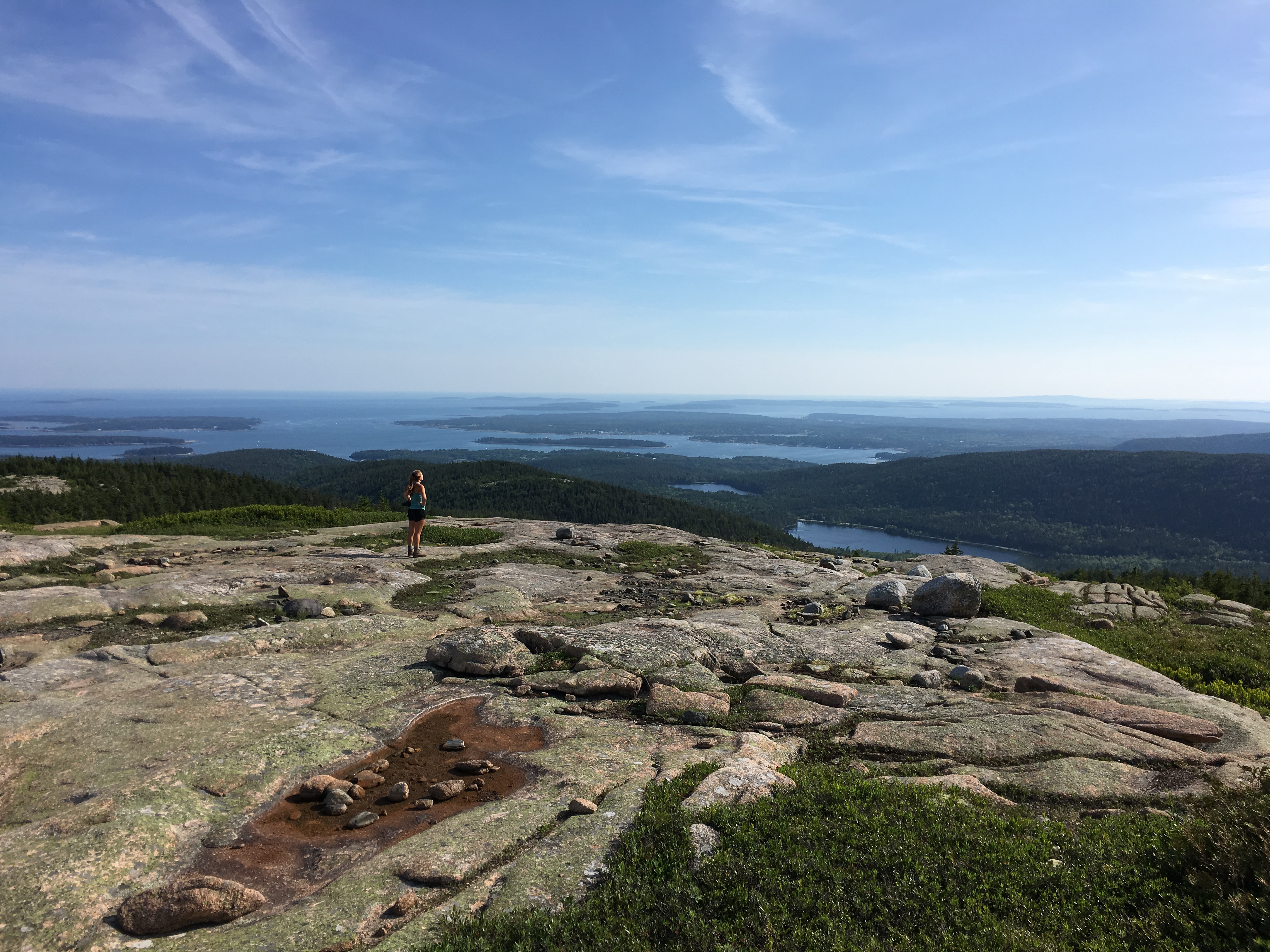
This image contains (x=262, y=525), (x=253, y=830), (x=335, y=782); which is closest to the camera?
(x=253, y=830)

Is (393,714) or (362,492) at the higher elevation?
(393,714)

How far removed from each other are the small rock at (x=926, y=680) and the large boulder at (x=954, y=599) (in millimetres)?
6912

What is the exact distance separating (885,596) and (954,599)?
2.11m

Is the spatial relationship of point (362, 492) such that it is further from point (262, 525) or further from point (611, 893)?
point (611, 893)

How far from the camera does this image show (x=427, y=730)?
996 centimetres

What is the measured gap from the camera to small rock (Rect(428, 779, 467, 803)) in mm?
8055

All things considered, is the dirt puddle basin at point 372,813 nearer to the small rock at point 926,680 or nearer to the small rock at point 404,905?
the small rock at point 404,905

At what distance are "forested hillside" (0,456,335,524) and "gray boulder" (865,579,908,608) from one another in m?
40.8

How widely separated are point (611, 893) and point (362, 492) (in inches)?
6450

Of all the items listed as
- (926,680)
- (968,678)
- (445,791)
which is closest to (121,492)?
(445,791)

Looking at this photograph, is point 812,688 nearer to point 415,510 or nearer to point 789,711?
point 789,711

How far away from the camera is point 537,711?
422 inches

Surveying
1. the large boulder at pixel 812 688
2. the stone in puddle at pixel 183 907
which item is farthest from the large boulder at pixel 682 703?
the stone in puddle at pixel 183 907

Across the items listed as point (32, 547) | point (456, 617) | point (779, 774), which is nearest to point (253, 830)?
point (779, 774)
